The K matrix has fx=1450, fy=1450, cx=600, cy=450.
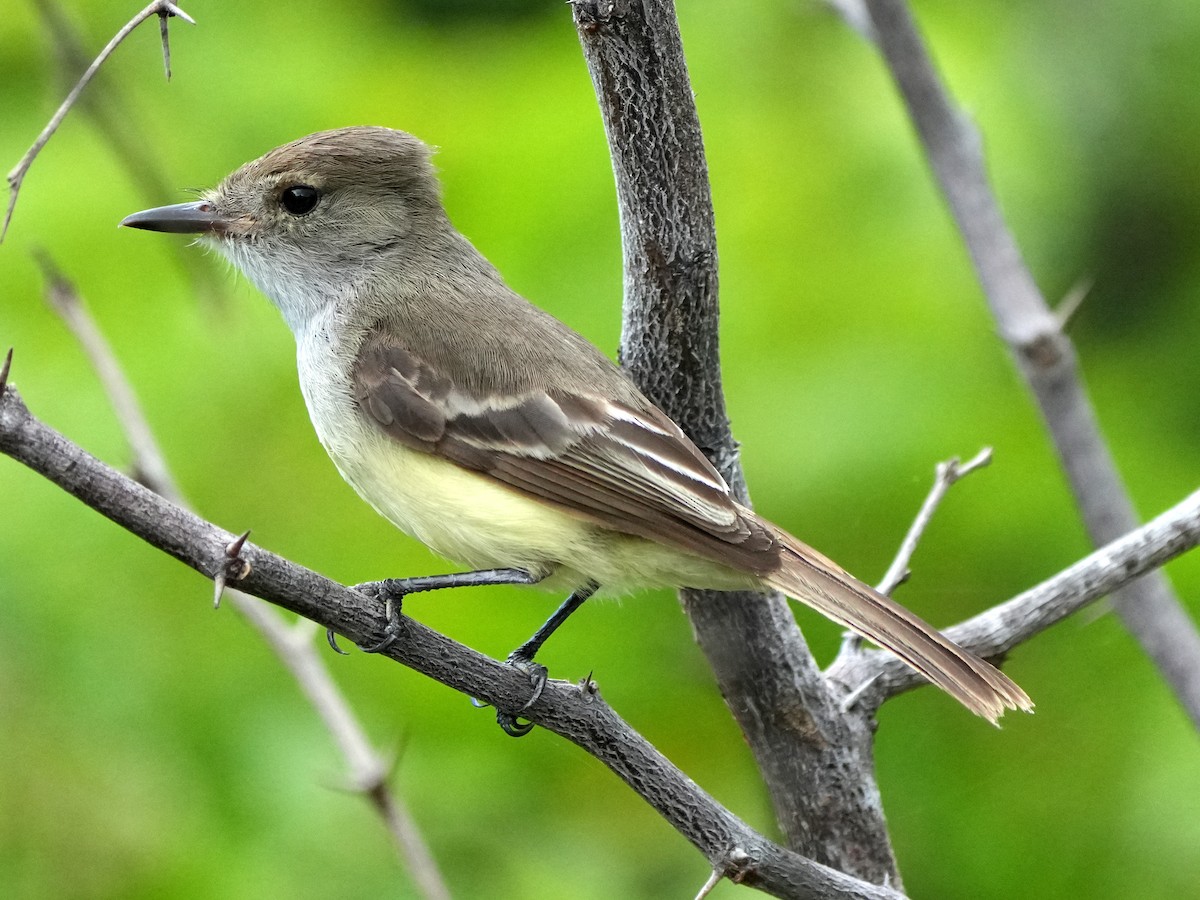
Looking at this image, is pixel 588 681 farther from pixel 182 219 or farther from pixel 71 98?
pixel 182 219

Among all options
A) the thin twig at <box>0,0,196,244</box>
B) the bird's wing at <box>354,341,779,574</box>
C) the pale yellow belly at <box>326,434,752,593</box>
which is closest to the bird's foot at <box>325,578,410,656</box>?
the pale yellow belly at <box>326,434,752,593</box>

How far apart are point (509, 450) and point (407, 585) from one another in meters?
0.57

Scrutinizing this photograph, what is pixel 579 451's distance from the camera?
10.9 feet

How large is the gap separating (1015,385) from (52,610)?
9.23 feet

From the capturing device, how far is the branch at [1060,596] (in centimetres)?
302

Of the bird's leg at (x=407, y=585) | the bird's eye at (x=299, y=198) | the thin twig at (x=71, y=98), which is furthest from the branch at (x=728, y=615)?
the bird's eye at (x=299, y=198)

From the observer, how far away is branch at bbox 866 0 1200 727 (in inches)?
129

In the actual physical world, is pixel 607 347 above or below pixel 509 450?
above

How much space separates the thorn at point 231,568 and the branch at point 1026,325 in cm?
194

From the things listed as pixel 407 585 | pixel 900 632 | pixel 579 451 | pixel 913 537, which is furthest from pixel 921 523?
pixel 407 585

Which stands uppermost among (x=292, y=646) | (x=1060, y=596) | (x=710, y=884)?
(x=1060, y=596)

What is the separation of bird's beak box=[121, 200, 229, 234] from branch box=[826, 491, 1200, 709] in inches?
78.9

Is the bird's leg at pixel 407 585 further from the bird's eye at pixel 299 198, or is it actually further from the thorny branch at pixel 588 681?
the bird's eye at pixel 299 198

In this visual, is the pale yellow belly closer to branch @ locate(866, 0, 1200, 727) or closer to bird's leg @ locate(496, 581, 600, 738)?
bird's leg @ locate(496, 581, 600, 738)
